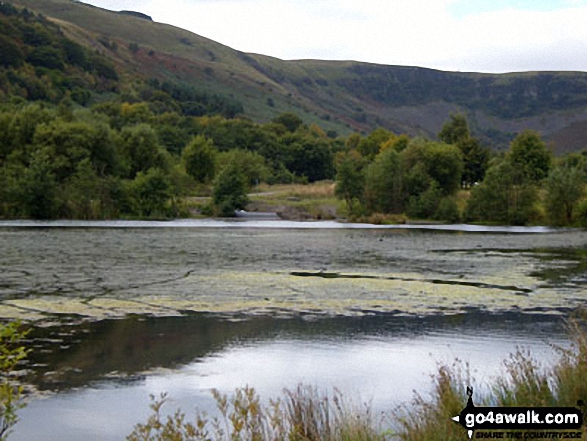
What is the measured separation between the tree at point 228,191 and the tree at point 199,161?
20.3 metres

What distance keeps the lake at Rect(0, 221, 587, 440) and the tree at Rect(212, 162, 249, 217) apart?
160 ft

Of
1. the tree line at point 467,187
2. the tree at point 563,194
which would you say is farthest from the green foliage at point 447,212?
the tree at point 563,194

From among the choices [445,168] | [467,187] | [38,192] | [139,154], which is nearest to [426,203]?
[445,168]

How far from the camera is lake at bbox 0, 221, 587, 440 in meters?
11.9

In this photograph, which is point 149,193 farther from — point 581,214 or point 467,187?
point 467,187

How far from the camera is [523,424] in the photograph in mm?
7512

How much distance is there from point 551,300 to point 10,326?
55.2ft

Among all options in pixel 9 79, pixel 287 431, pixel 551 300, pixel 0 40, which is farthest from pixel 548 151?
pixel 0 40

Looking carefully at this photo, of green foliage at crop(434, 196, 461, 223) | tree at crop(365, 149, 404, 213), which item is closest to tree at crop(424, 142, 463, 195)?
tree at crop(365, 149, 404, 213)

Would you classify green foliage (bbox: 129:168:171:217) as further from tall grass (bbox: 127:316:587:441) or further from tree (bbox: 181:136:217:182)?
tall grass (bbox: 127:316:587:441)

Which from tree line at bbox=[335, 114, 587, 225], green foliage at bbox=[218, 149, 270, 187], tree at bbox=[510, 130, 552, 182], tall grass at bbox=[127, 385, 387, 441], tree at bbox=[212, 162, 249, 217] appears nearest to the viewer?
tall grass at bbox=[127, 385, 387, 441]

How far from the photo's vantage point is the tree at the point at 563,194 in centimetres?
7250

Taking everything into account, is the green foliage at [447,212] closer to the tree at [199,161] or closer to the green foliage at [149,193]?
the green foliage at [149,193]

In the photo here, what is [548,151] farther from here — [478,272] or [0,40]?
[0,40]
